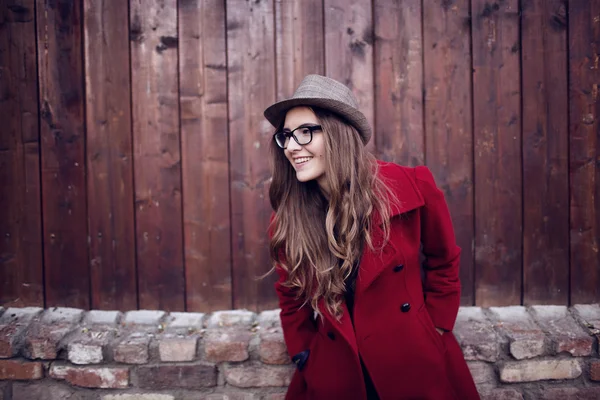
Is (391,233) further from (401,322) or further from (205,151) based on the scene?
(205,151)

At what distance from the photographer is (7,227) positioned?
2162 millimetres

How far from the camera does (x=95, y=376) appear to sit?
2.01m

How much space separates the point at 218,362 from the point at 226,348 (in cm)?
9

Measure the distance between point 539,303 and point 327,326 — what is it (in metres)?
1.19

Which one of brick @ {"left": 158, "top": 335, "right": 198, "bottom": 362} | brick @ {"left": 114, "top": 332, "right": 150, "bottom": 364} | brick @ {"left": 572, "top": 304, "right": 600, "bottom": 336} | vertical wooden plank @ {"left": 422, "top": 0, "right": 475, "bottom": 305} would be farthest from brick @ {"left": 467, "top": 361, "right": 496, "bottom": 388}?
brick @ {"left": 114, "top": 332, "right": 150, "bottom": 364}

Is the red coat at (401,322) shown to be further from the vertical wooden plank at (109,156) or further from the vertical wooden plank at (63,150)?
the vertical wooden plank at (63,150)

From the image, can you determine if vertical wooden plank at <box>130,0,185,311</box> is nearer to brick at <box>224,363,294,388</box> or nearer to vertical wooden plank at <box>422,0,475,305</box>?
brick at <box>224,363,294,388</box>

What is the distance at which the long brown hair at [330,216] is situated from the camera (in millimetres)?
1588

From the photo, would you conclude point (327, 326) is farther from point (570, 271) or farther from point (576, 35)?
point (576, 35)

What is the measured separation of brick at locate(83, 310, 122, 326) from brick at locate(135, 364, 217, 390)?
0.29 metres

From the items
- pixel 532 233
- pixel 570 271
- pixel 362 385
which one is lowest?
pixel 362 385

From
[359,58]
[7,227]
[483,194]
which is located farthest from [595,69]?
[7,227]

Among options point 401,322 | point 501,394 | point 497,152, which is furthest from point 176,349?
point 497,152

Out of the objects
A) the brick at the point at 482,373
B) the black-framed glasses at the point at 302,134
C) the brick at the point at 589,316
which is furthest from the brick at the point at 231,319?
the brick at the point at 589,316
